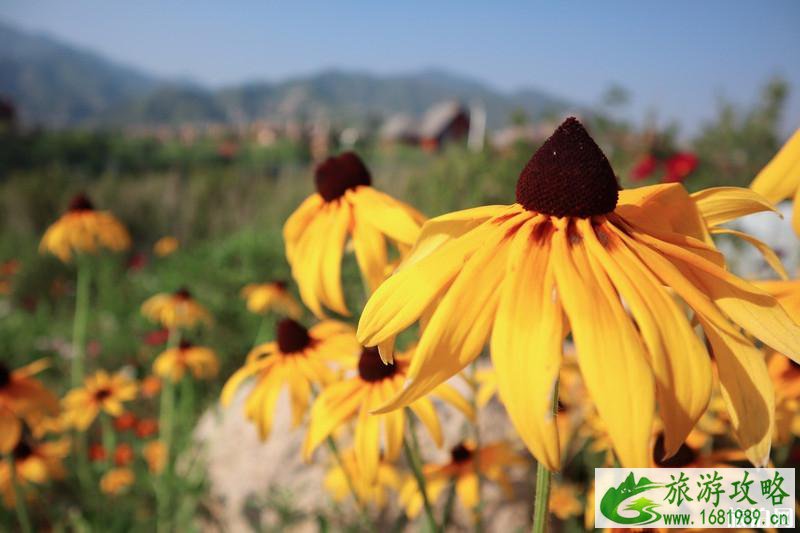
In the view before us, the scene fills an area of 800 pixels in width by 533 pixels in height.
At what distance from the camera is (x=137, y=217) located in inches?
405

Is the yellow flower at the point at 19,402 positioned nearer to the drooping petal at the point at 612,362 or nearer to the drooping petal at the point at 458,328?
the drooping petal at the point at 458,328

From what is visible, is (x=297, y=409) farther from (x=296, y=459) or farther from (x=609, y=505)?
(x=296, y=459)

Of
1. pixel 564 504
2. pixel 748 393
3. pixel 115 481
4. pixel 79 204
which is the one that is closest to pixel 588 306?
pixel 748 393

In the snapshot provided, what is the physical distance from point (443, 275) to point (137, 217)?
1068cm

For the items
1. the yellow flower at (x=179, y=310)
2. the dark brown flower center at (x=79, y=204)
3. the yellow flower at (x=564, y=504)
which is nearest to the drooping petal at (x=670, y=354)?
the yellow flower at (x=564, y=504)

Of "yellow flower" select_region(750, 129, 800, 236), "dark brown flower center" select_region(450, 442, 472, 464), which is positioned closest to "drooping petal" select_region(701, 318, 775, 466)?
"yellow flower" select_region(750, 129, 800, 236)

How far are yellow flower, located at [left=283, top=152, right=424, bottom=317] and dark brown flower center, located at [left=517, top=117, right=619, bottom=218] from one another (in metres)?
0.44

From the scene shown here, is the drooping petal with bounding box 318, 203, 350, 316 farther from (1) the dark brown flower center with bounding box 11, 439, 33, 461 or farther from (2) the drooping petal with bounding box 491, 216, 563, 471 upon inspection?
(1) the dark brown flower center with bounding box 11, 439, 33, 461

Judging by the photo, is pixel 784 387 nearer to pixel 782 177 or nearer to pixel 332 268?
pixel 782 177

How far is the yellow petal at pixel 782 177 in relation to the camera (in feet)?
3.36

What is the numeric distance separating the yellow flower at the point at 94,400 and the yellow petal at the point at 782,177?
304cm

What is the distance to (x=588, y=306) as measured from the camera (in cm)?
60

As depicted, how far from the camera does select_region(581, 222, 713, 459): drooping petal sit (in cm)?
55

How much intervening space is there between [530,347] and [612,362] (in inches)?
3.0
